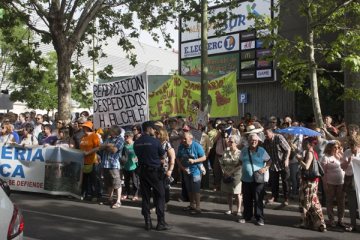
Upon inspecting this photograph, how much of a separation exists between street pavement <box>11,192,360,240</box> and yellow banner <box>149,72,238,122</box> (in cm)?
470

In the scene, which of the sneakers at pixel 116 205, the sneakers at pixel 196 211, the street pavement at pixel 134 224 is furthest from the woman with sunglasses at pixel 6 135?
the sneakers at pixel 196 211

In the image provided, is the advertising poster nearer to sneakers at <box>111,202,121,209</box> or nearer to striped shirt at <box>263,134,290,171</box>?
striped shirt at <box>263,134,290,171</box>

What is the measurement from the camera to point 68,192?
448 inches

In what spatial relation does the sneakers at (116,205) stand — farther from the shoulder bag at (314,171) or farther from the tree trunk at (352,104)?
the tree trunk at (352,104)

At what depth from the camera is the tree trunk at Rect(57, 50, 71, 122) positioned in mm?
14953

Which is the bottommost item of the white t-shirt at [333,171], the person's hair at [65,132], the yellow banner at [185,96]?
the white t-shirt at [333,171]

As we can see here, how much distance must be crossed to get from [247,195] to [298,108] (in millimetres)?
12959

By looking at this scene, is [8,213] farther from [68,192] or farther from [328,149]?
[68,192]

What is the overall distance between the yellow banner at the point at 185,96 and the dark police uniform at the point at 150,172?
6.43m

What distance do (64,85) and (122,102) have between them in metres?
4.00

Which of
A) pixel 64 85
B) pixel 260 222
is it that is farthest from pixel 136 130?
pixel 260 222

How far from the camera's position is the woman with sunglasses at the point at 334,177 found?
861cm

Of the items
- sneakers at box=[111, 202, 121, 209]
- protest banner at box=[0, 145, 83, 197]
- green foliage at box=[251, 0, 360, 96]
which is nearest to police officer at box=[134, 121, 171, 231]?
sneakers at box=[111, 202, 121, 209]

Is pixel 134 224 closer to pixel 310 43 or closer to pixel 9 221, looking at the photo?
pixel 9 221
